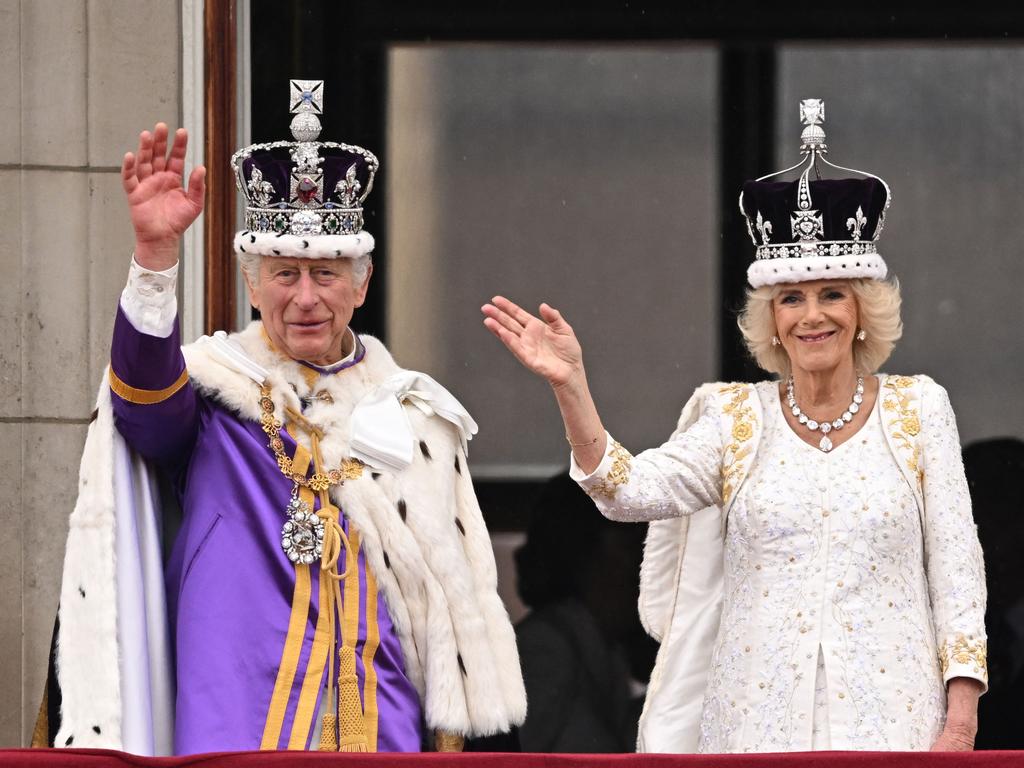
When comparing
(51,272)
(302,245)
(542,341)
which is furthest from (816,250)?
(51,272)

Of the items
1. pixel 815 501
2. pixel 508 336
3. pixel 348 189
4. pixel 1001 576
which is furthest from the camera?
pixel 1001 576

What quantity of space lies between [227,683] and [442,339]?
6.36 feet

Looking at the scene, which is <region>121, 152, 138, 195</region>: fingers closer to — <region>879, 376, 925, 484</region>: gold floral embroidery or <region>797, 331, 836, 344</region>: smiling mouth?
<region>797, 331, 836, 344</region>: smiling mouth

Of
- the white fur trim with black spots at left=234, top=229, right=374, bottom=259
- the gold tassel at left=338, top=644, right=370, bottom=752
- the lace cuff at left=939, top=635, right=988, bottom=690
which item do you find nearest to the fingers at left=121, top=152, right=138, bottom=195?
the white fur trim with black spots at left=234, top=229, right=374, bottom=259

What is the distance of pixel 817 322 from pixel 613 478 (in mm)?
530

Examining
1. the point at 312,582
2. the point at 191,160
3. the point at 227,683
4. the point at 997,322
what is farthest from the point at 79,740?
the point at 997,322

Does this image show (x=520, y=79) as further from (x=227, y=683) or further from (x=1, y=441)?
(x=227, y=683)

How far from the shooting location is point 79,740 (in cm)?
342

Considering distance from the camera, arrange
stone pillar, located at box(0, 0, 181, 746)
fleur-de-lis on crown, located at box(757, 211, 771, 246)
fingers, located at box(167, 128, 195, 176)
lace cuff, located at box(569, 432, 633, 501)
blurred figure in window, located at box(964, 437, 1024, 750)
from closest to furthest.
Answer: fingers, located at box(167, 128, 195, 176)
lace cuff, located at box(569, 432, 633, 501)
fleur-de-lis on crown, located at box(757, 211, 771, 246)
stone pillar, located at box(0, 0, 181, 746)
blurred figure in window, located at box(964, 437, 1024, 750)

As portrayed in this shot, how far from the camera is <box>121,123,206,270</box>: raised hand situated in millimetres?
3438

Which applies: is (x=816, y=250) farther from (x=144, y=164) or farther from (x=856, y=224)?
(x=144, y=164)

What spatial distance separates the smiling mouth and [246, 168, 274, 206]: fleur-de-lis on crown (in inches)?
43.4

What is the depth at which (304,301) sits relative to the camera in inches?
144

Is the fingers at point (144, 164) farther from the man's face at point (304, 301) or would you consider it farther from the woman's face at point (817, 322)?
the woman's face at point (817, 322)
